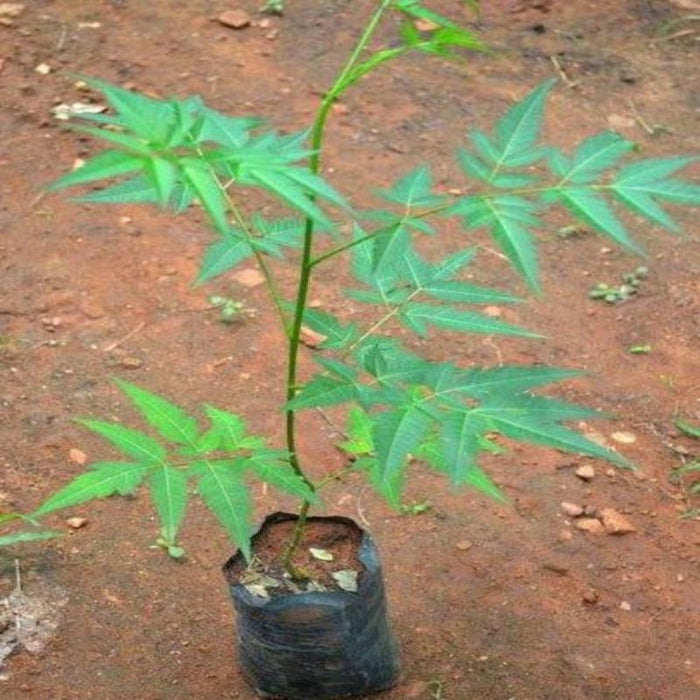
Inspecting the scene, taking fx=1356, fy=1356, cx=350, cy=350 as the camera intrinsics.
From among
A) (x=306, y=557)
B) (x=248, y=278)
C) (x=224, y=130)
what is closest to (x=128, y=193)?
(x=224, y=130)

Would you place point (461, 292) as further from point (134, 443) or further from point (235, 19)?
point (235, 19)

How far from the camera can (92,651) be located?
2768 millimetres

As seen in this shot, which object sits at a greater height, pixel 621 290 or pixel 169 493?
pixel 169 493

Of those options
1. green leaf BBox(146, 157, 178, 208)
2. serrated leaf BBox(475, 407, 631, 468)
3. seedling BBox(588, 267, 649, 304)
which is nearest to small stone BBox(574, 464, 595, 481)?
seedling BBox(588, 267, 649, 304)

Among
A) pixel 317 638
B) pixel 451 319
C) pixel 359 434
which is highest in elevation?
pixel 451 319

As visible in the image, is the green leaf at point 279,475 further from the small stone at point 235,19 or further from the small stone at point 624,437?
the small stone at point 235,19

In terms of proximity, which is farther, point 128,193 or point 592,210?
point 128,193

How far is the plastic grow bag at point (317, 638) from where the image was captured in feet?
8.10

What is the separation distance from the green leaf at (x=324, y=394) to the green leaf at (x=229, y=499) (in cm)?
16

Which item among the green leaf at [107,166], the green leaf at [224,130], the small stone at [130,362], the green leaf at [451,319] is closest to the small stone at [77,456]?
the small stone at [130,362]

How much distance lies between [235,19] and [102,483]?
332 cm

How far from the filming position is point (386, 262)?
6.40ft

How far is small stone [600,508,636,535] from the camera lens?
318 cm

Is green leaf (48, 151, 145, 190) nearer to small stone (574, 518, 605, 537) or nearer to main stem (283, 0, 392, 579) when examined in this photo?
main stem (283, 0, 392, 579)
